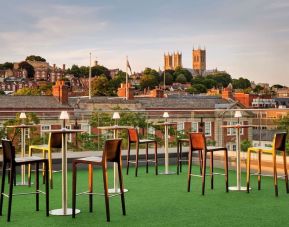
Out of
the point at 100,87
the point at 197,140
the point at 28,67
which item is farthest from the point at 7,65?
the point at 197,140

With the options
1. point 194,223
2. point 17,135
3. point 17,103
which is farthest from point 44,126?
point 17,103

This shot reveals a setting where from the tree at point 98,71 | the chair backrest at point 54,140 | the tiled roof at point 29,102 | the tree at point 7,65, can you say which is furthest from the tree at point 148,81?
the chair backrest at point 54,140

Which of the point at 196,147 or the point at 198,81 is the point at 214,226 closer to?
the point at 196,147

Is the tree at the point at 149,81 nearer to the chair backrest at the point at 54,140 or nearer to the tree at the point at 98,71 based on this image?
the tree at the point at 98,71

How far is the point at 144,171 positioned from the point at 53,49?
249 ft

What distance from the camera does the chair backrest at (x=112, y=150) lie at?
537 centimetres

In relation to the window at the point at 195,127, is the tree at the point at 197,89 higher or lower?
higher

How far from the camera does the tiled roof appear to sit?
54250mm

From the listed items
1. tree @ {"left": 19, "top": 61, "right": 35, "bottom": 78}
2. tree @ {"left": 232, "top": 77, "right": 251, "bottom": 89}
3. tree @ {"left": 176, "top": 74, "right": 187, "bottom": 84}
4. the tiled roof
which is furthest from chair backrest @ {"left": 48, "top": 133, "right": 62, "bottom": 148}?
tree @ {"left": 176, "top": 74, "right": 187, "bottom": 84}

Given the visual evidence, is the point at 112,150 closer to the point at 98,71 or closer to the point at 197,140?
the point at 197,140

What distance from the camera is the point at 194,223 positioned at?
5109mm

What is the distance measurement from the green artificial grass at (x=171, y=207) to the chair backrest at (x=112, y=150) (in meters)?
0.62

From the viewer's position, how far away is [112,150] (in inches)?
215

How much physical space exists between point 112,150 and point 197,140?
210 centimetres
